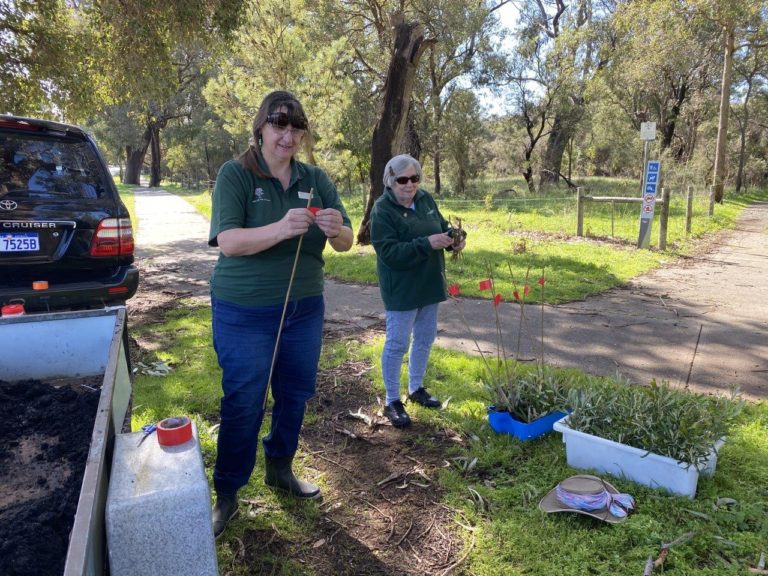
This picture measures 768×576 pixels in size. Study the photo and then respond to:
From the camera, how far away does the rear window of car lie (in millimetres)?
4277

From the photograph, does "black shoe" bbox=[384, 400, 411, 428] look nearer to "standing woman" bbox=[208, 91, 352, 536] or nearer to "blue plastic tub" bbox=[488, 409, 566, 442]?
"blue plastic tub" bbox=[488, 409, 566, 442]

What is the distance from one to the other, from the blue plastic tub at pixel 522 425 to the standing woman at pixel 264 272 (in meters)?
1.41

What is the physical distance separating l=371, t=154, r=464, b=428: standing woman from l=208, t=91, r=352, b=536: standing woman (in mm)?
872

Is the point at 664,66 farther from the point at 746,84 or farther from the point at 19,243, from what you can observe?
the point at 19,243

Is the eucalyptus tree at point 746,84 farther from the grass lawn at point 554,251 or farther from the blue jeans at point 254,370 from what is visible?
the blue jeans at point 254,370

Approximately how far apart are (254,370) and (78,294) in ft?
8.41

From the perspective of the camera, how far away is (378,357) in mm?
5258

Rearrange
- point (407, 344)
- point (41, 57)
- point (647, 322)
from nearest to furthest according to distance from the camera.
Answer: point (407, 344), point (647, 322), point (41, 57)

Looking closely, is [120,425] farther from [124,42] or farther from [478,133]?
[478,133]

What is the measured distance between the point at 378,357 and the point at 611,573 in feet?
9.99

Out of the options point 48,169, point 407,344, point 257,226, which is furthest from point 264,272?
point 48,169

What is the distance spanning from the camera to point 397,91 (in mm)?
9789

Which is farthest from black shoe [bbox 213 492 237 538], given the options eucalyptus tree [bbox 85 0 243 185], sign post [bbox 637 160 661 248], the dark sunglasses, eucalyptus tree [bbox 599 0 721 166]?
eucalyptus tree [bbox 599 0 721 166]

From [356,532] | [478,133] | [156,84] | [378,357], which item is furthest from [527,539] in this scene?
[478,133]
